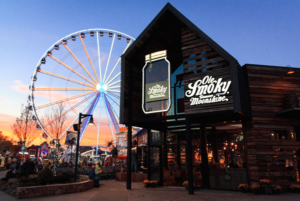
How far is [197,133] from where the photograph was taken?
42.1ft

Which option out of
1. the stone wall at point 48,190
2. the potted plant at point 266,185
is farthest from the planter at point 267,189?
the stone wall at point 48,190

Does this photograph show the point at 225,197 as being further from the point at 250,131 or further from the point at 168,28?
the point at 168,28

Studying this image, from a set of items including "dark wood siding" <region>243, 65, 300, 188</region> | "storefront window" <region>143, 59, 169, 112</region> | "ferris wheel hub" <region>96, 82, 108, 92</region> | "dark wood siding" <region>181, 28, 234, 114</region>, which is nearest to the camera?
"dark wood siding" <region>181, 28, 234, 114</region>

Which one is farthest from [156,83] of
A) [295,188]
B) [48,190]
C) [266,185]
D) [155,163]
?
[295,188]

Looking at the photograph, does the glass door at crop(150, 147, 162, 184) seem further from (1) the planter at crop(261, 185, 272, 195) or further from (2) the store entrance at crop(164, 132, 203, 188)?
(1) the planter at crop(261, 185, 272, 195)

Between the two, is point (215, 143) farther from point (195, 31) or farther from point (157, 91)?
point (195, 31)

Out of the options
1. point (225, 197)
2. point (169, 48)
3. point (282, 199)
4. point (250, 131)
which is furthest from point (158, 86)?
point (282, 199)

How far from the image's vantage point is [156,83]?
39.6ft

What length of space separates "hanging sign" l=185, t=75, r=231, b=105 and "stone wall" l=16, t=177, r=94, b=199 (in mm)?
6983

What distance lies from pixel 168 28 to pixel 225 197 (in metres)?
8.87

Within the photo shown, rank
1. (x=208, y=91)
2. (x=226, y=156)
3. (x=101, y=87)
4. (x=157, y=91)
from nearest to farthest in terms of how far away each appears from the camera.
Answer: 1. (x=208, y=91)
2. (x=226, y=156)
3. (x=157, y=91)
4. (x=101, y=87)

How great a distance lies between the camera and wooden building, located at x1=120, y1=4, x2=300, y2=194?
34.1ft

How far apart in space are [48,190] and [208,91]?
848 centimetres

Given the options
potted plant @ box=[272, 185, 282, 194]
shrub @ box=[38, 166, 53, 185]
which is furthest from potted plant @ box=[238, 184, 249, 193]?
shrub @ box=[38, 166, 53, 185]
